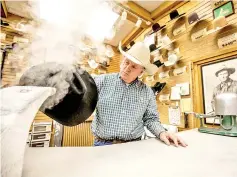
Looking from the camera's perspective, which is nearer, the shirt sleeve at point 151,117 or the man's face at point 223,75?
the shirt sleeve at point 151,117

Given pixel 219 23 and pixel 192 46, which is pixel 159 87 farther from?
pixel 219 23

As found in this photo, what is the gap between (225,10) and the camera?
1.90 m

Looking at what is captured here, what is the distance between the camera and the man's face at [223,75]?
5.97 ft

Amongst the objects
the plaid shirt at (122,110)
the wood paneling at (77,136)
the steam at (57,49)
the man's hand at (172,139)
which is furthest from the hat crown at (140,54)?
the wood paneling at (77,136)

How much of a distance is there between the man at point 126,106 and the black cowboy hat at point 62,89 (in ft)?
2.82

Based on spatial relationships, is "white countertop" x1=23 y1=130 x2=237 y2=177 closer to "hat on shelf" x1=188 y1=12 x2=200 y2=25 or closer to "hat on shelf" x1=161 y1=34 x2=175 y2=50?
"hat on shelf" x1=188 y1=12 x2=200 y2=25

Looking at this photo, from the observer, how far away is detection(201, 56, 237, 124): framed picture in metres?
1.77

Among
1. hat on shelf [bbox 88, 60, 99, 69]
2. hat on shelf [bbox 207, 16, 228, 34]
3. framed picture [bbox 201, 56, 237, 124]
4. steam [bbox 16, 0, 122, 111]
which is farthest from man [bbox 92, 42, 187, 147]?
hat on shelf [bbox 88, 60, 99, 69]

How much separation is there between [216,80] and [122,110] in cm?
127

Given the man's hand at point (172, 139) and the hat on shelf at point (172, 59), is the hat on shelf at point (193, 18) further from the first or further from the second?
the man's hand at point (172, 139)

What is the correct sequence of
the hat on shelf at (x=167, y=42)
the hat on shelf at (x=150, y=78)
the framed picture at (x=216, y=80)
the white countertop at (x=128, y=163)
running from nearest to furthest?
1. the white countertop at (x=128, y=163)
2. the framed picture at (x=216, y=80)
3. the hat on shelf at (x=167, y=42)
4. the hat on shelf at (x=150, y=78)

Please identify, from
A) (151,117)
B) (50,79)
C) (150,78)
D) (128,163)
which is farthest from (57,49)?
(150,78)

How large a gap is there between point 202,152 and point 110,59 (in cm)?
367

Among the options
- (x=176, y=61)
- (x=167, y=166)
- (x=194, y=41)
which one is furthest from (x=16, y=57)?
(x=167, y=166)
